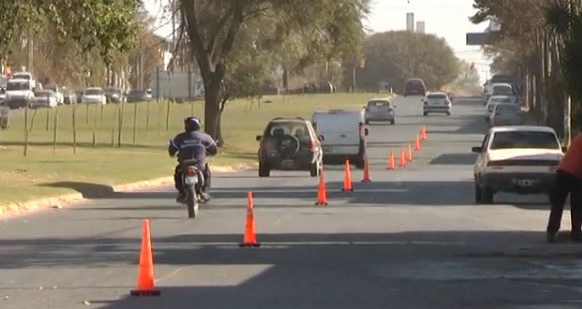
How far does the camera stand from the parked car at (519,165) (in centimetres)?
2956

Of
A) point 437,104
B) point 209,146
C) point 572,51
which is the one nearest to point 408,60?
point 437,104

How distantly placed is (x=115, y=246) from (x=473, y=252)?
5033 millimetres

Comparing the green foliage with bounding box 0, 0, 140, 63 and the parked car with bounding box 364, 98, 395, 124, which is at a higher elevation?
the green foliage with bounding box 0, 0, 140, 63

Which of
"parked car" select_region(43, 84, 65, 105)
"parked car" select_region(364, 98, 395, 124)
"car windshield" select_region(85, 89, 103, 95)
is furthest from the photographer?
"car windshield" select_region(85, 89, 103, 95)

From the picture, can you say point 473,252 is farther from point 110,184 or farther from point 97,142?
point 97,142

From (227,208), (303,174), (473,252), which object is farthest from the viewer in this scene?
(303,174)

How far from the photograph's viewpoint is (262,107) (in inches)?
4171

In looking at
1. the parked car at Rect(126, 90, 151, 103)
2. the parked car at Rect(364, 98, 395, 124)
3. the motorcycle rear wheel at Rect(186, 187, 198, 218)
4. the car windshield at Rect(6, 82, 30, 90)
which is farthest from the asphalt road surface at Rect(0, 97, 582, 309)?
the parked car at Rect(126, 90, 151, 103)

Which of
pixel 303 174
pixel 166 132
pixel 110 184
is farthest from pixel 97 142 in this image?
pixel 110 184

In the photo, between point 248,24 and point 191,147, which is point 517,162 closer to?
point 191,147

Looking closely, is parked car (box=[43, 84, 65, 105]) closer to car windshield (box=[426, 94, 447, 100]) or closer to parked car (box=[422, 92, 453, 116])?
parked car (box=[422, 92, 453, 116])

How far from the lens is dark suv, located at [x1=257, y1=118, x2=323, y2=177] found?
4109 centimetres

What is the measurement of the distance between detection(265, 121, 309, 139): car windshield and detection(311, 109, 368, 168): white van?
16.9 feet

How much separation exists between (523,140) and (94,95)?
78.9m
